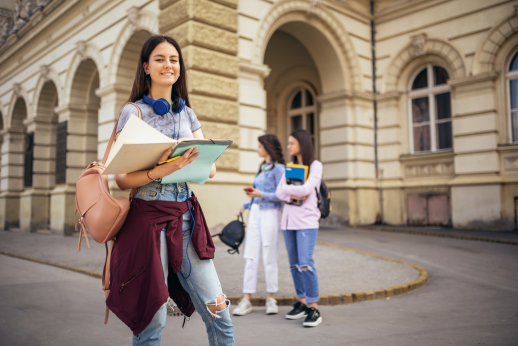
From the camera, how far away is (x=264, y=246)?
213 inches

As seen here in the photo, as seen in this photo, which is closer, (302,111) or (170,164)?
(170,164)

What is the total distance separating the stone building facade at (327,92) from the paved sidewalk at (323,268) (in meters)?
2.33

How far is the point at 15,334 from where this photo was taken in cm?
409

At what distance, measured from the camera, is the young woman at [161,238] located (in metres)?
2.26

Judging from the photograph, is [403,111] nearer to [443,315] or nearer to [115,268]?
[443,315]

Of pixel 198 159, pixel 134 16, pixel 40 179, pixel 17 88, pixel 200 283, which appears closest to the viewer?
pixel 198 159

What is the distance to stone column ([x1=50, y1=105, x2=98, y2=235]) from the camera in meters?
14.6

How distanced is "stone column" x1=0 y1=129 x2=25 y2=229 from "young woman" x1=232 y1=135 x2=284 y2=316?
17144 millimetres

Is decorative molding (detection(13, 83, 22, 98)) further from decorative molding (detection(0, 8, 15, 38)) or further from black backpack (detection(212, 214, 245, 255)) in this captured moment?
black backpack (detection(212, 214, 245, 255))

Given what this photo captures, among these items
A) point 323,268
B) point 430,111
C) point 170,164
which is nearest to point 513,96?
point 430,111

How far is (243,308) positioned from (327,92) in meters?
10.8

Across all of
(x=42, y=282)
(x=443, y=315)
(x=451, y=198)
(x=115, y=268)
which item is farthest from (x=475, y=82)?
(x=115, y=268)

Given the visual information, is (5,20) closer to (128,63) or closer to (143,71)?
(128,63)

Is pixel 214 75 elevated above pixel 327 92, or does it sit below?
below
